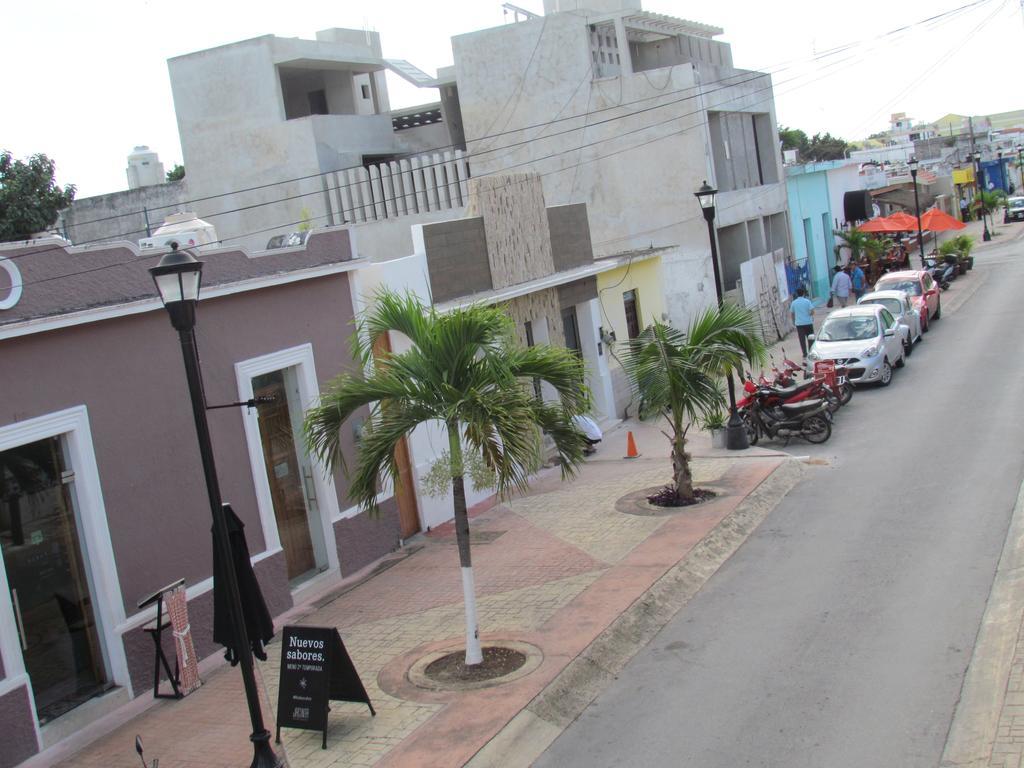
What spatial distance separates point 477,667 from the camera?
10195 mm

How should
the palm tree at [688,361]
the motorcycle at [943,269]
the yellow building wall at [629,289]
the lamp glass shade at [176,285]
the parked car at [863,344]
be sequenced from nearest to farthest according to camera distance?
A: 1. the lamp glass shade at [176,285]
2. the palm tree at [688,361]
3. the parked car at [863,344]
4. the yellow building wall at [629,289]
5. the motorcycle at [943,269]

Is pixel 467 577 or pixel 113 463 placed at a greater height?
pixel 113 463

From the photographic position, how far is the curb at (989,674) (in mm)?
7844

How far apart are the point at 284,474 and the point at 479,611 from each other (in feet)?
10.5

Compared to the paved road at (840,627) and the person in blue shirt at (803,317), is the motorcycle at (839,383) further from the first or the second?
the person in blue shirt at (803,317)

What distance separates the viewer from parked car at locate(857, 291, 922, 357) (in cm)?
2682

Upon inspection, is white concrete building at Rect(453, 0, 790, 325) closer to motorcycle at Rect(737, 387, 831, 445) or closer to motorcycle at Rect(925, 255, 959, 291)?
motorcycle at Rect(925, 255, 959, 291)

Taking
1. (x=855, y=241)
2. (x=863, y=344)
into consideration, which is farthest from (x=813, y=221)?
(x=863, y=344)

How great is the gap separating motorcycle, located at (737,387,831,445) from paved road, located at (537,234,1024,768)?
1.66 ft

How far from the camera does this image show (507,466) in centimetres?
965

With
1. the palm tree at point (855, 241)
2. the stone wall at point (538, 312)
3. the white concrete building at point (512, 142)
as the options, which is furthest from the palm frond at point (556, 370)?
the palm tree at point (855, 241)

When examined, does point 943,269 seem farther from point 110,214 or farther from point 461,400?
point 461,400

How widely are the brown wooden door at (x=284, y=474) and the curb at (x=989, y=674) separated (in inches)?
310

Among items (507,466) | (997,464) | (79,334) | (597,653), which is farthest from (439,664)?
(997,464)
